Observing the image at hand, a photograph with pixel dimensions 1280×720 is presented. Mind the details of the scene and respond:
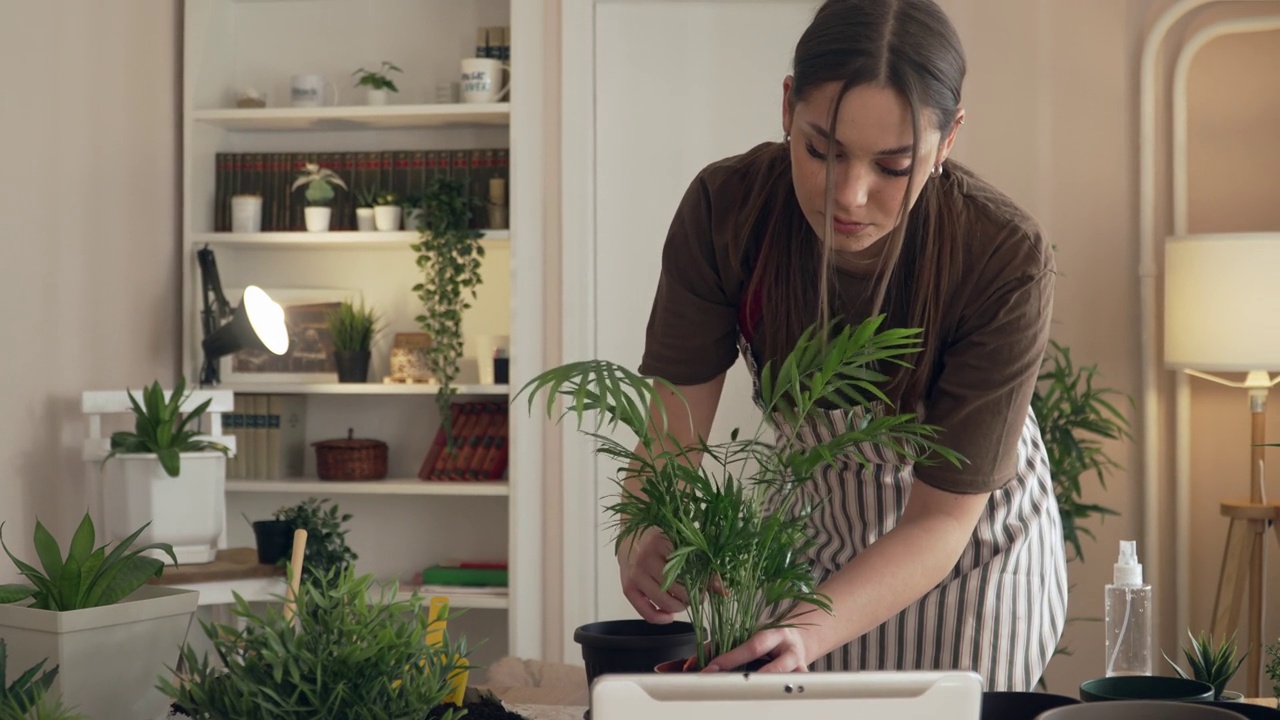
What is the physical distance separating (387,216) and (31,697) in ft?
9.76

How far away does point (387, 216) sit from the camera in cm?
373

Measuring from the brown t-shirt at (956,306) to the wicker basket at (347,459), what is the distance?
2.51 metres

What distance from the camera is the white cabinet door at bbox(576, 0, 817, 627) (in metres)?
3.71

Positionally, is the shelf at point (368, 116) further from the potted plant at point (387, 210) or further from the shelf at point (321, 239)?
the shelf at point (321, 239)

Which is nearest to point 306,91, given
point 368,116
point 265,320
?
point 368,116

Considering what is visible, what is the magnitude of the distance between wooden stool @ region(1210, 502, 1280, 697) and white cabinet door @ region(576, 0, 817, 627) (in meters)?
1.35

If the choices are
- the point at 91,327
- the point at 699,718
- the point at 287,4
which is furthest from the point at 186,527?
the point at 699,718

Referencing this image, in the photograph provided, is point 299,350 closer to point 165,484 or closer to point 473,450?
point 473,450

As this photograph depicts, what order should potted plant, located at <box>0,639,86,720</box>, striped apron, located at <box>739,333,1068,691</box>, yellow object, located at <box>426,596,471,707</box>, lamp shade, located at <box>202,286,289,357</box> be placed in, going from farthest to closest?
lamp shade, located at <box>202,286,289,357</box>
striped apron, located at <box>739,333,1068,691</box>
yellow object, located at <box>426,596,471,707</box>
potted plant, located at <box>0,639,86,720</box>

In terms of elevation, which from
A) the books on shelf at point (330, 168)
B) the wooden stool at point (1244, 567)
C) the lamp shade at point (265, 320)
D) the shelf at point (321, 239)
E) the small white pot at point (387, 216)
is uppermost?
the books on shelf at point (330, 168)

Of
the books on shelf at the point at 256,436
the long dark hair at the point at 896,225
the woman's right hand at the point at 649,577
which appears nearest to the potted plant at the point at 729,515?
the woman's right hand at the point at 649,577

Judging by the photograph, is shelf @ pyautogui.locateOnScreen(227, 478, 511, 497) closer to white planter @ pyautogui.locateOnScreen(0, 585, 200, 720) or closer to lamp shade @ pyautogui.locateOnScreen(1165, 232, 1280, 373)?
lamp shade @ pyautogui.locateOnScreen(1165, 232, 1280, 373)

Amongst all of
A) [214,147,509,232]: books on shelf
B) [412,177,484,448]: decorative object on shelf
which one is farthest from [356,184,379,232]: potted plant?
[412,177,484,448]: decorative object on shelf

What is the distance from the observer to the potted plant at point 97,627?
Result: 0.90 m
